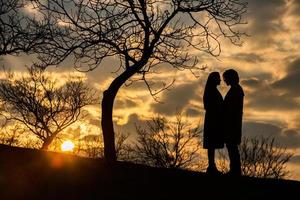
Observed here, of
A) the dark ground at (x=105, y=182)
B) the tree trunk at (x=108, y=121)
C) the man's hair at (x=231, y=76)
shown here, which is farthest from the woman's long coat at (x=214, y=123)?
the tree trunk at (x=108, y=121)

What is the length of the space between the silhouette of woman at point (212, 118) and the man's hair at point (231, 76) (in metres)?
0.27

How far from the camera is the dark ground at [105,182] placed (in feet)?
26.8

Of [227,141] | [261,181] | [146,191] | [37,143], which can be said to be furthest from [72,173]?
[37,143]

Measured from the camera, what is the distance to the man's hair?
1088cm

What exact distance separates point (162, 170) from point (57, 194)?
3758 millimetres

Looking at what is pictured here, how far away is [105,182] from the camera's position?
920 cm

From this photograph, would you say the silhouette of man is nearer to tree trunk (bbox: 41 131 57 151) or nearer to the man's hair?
the man's hair

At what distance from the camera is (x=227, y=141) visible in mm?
11398

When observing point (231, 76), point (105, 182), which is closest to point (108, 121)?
point (231, 76)

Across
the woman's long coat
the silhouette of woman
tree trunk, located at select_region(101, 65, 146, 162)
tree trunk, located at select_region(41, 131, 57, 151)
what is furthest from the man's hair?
tree trunk, located at select_region(41, 131, 57, 151)

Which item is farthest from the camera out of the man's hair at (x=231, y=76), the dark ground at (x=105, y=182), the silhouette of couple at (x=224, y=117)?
the silhouette of couple at (x=224, y=117)

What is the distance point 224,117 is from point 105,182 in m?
3.39

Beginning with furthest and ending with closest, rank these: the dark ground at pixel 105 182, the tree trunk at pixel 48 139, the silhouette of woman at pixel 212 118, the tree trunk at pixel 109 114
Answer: the tree trunk at pixel 48 139 → the tree trunk at pixel 109 114 → the silhouette of woman at pixel 212 118 → the dark ground at pixel 105 182

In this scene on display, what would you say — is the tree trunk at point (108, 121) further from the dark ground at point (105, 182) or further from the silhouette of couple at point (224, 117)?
the silhouette of couple at point (224, 117)
